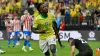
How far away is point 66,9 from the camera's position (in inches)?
1257

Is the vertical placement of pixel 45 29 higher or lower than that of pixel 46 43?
higher

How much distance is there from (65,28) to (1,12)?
5933 mm

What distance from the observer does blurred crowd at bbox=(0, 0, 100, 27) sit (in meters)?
30.3

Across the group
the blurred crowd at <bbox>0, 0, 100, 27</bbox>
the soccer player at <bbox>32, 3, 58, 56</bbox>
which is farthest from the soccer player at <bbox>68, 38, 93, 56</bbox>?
the blurred crowd at <bbox>0, 0, 100, 27</bbox>

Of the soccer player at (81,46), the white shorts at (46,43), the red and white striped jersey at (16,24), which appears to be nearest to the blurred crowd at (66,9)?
the red and white striped jersey at (16,24)

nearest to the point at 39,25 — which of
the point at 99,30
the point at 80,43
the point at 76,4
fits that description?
the point at 80,43

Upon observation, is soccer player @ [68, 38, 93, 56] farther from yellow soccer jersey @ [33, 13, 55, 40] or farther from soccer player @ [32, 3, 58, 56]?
yellow soccer jersey @ [33, 13, 55, 40]

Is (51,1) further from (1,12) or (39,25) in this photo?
(39,25)

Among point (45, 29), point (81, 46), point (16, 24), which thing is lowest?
point (16, 24)

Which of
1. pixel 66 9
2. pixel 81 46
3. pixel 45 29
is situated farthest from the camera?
pixel 66 9

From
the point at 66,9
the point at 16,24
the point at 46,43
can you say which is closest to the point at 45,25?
the point at 46,43

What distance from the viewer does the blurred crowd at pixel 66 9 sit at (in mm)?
30344

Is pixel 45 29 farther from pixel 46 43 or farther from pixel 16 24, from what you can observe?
pixel 16 24

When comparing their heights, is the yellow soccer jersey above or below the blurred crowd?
above
